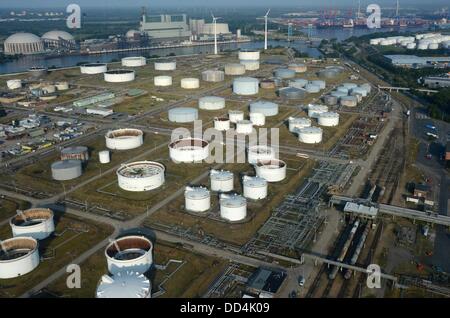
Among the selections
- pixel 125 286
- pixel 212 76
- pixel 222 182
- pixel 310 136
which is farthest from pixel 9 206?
pixel 212 76

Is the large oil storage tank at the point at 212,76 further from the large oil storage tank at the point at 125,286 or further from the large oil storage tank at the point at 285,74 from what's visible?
the large oil storage tank at the point at 125,286

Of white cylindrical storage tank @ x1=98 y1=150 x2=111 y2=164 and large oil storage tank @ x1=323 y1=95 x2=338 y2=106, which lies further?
large oil storage tank @ x1=323 y1=95 x2=338 y2=106

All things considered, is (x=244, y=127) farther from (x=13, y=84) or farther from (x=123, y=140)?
(x=13, y=84)

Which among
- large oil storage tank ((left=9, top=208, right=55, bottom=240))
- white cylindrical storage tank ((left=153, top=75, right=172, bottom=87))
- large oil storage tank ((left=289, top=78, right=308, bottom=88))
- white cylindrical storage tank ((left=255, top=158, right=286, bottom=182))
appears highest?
white cylindrical storage tank ((left=153, top=75, right=172, bottom=87))

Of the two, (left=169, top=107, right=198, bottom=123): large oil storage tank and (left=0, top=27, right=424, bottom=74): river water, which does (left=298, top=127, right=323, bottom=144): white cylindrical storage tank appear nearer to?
(left=169, top=107, right=198, bottom=123): large oil storage tank

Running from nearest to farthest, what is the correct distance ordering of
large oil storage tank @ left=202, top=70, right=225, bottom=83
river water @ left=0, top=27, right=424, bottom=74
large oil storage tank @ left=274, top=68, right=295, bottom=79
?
large oil storage tank @ left=202, top=70, right=225, bottom=83 < large oil storage tank @ left=274, top=68, right=295, bottom=79 < river water @ left=0, top=27, right=424, bottom=74

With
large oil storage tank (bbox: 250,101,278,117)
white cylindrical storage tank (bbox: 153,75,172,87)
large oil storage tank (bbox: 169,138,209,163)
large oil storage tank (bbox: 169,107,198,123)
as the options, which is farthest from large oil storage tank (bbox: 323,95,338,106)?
white cylindrical storage tank (bbox: 153,75,172,87)
